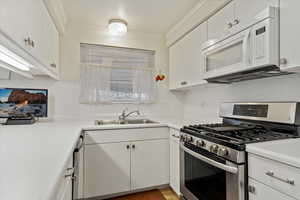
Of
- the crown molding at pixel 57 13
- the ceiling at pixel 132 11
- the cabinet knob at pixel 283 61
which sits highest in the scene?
the ceiling at pixel 132 11

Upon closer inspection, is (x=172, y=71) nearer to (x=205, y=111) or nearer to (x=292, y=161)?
(x=205, y=111)

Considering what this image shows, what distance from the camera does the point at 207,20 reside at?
1.83 m

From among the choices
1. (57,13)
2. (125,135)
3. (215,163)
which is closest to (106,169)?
(125,135)

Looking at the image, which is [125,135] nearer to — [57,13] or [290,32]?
[57,13]

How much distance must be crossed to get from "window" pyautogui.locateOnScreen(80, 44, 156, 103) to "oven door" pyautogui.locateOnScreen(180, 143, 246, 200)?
1298 millimetres

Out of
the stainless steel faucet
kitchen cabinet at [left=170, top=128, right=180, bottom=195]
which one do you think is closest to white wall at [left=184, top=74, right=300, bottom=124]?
kitchen cabinet at [left=170, top=128, right=180, bottom=195]

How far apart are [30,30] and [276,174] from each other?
6.03ft

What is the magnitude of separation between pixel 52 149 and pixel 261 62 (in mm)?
1430

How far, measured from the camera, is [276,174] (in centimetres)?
84

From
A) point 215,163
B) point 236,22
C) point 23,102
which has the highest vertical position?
point 236,22

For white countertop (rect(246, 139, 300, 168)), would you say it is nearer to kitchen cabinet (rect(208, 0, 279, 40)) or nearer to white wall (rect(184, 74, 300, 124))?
white wall (rect(184, 74, 300, 124))

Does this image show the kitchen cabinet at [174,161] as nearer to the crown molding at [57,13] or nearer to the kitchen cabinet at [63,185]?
the kitchen cabinet at [63,185]

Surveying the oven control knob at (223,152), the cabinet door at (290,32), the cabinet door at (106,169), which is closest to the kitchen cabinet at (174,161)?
the cabinet door at (106,169)

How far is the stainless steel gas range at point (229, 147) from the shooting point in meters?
1.03
